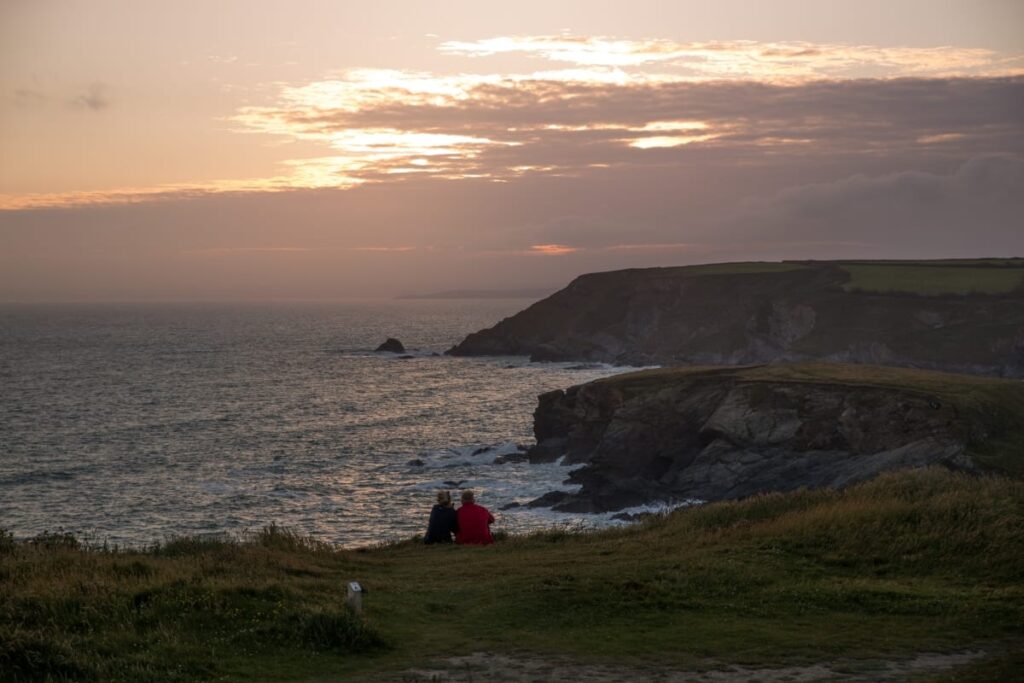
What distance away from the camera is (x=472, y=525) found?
24531mm

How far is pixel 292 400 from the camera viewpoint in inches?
3974

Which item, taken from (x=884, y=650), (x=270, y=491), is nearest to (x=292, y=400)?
(x=270, y=491)

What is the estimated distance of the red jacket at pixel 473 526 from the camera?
24469 mm

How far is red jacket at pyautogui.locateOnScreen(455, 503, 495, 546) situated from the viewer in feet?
80.3

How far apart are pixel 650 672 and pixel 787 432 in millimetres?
42370

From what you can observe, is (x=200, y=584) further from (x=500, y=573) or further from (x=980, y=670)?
(x=980, y=670)

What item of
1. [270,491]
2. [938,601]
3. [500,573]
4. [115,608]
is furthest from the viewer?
[270,491]

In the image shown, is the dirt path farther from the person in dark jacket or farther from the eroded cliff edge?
the eroded cliff edge

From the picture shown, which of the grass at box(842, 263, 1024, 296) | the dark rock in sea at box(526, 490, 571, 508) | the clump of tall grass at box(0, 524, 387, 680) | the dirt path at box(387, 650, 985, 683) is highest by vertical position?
the grass at box(842, 263, 1024, 296)

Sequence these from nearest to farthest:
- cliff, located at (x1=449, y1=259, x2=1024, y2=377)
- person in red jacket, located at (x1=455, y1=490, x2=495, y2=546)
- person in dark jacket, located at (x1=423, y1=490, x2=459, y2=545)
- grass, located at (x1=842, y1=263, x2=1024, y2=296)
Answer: person in red jacket, located at (x1=455, y1=490, x2=495, y2=546) < person in dark jacket, located at (x1=423, y1=490, x2=459, y2=545) < cliff, located at (x1=449, y1=259, x2=1024, y2=377) < grass, located at (x1=842, y1=263, x2=1024, y2=296)

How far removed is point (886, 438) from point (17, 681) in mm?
45866

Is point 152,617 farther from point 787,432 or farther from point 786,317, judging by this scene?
point 786,317

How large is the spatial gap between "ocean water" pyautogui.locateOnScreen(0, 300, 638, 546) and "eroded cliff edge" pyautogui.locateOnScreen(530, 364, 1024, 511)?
5191mm

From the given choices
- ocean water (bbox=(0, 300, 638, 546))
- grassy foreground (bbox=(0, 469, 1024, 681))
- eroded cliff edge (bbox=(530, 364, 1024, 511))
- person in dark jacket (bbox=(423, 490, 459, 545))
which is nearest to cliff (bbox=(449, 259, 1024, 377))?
ocean water (bbox=(0, 300, 638, 546))
